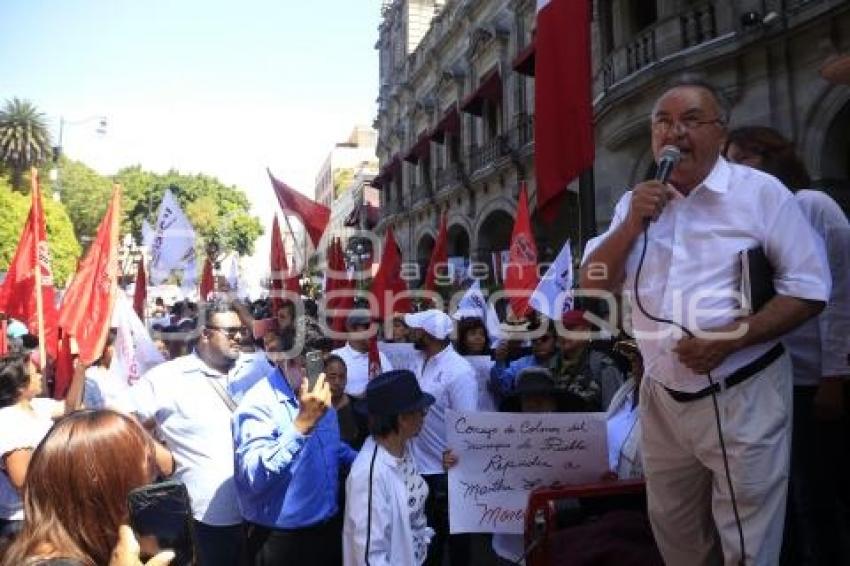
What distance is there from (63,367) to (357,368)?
255 cm

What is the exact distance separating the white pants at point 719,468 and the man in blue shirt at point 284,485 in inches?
58.7

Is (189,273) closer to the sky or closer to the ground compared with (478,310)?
closer to the sky

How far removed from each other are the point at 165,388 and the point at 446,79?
22.5m

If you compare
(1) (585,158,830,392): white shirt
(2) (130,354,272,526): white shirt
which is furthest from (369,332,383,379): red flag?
(1) (585,158,830,392): white shirt

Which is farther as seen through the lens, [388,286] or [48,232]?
[48,232]

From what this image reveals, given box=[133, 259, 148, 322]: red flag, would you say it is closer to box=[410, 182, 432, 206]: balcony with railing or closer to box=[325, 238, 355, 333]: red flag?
box=[325, 238, 355, 333]: red flag

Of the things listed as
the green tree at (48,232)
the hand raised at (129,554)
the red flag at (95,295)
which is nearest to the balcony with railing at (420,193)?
the green tree at (48,232)

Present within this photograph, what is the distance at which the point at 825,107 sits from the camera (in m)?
8.54

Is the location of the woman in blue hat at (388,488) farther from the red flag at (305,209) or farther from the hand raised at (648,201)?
the red flag at (305,209)

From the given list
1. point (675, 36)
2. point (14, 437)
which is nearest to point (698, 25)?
point (675, 36)

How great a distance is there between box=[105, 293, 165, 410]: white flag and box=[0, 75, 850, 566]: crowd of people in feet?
3.51

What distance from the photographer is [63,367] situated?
17.8 feet

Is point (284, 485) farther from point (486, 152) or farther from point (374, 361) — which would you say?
point (486, 152)

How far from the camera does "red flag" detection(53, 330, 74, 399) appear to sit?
5324 mm
